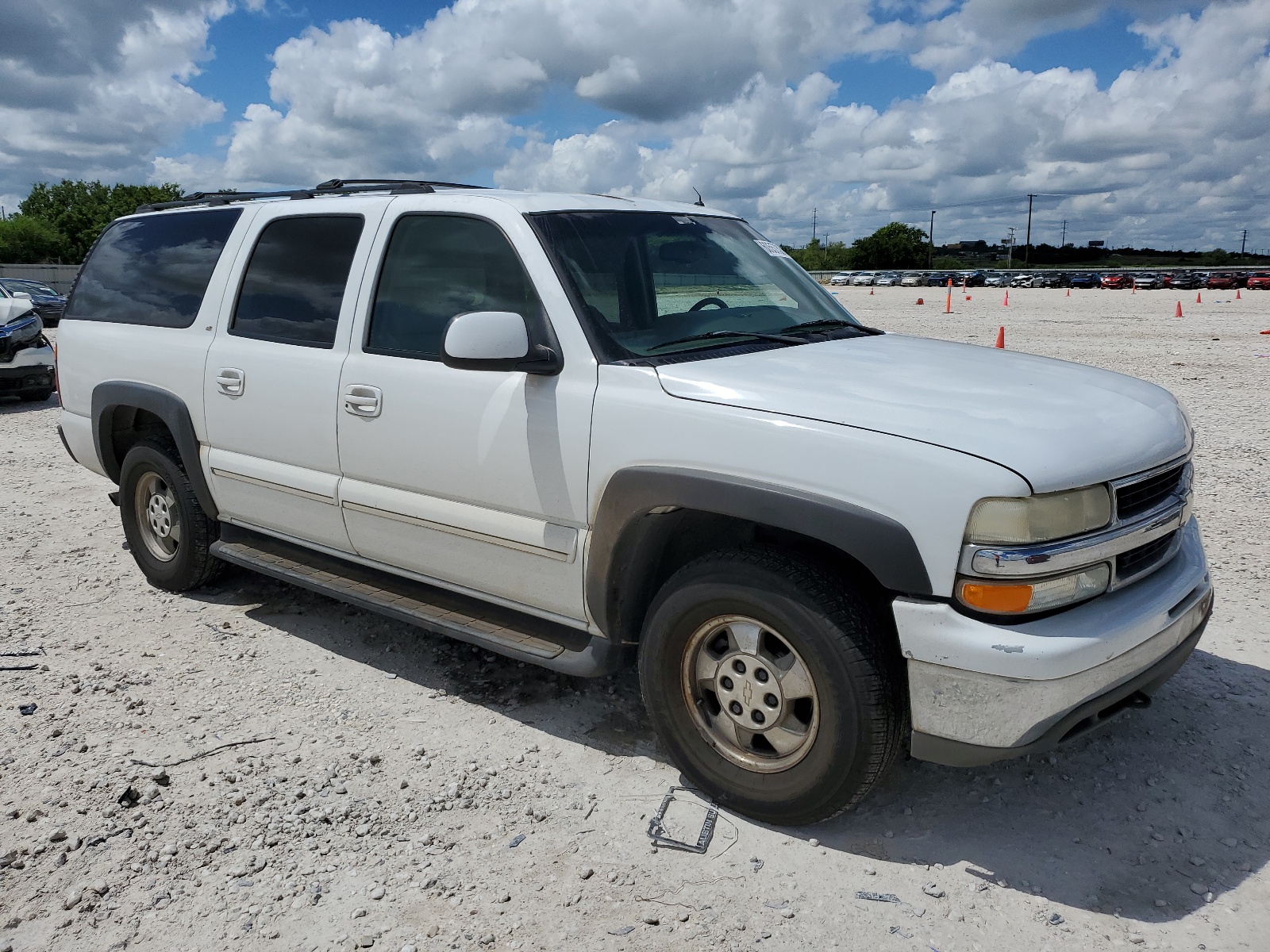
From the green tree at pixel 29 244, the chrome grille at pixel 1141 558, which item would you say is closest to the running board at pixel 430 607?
the chrome grille at pixel 1141 558

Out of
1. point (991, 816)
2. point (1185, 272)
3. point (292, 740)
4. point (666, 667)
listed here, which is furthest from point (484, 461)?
point (1185, 272)

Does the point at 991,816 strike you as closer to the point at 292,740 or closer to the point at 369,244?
the point at 292,740

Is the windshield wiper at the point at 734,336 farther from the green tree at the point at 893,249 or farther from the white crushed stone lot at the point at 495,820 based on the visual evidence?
the green tree at the point at 893,249

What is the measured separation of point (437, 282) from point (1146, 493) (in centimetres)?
259

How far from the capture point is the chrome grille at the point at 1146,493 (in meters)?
2.89

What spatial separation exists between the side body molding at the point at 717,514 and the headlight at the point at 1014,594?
4.5 inches

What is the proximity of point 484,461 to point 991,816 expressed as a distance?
210cm

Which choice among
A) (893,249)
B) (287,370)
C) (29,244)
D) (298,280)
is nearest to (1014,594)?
(287,370)

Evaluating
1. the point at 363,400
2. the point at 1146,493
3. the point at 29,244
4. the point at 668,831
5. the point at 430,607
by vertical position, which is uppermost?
the point at 29,244

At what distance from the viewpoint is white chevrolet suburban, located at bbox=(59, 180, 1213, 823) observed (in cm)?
272

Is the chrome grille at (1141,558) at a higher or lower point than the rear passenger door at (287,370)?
Answer: lower

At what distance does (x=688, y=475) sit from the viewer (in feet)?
10.0

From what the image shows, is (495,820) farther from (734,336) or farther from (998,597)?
(734,336)

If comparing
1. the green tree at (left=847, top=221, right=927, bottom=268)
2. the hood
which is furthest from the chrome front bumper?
the green tree at (left=847, top=221, right=927, bottom=268)
